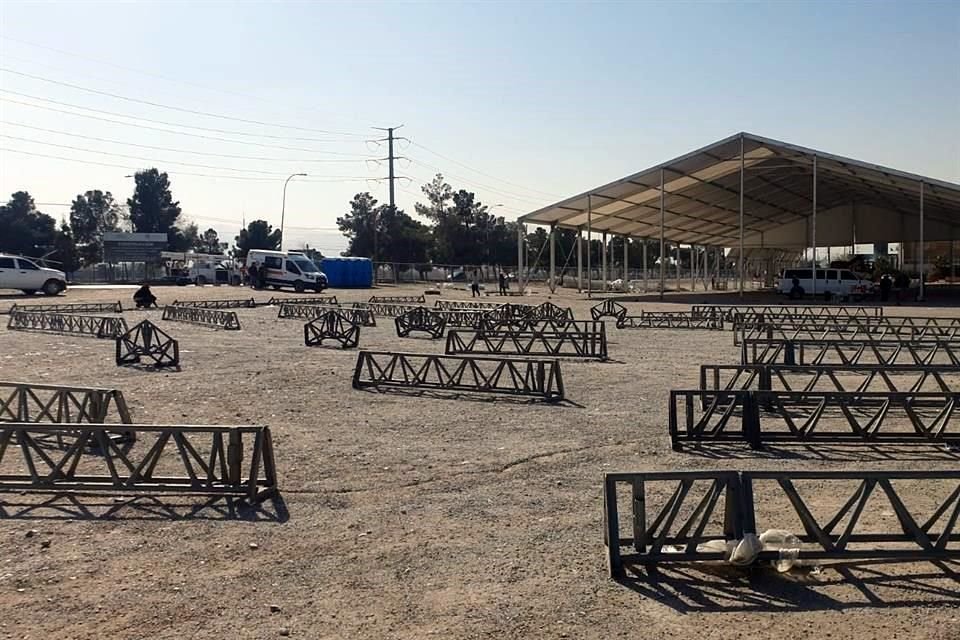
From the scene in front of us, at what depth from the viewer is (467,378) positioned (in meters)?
15.7

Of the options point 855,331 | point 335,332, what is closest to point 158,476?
point 335,332

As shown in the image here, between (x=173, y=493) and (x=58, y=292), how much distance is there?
134 feet

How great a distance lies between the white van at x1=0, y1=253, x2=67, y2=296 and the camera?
42.1 metres

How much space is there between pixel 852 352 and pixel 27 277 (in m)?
38.1

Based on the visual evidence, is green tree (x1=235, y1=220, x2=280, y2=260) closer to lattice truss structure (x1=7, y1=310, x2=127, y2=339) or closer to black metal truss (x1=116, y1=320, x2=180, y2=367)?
lattice truss structure (x1=7, y1=310, x2=127, y2=339)

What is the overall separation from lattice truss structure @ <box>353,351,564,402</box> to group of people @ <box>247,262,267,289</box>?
38.9 m

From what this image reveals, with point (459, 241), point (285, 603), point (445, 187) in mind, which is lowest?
point (285, 603)

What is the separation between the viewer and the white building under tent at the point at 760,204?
137 feet

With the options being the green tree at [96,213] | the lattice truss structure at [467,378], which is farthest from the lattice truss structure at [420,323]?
the green tree at [96,213]

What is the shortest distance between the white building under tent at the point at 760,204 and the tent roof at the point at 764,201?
0.07m

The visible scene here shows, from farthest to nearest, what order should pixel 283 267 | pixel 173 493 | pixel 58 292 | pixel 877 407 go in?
pixel 283 267 → pixel 58 292 → pixel 877 407 → pixel 173 493

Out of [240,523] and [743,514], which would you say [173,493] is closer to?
[240,523]

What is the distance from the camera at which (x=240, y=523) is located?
23.6ft

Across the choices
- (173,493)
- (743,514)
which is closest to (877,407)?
(743,514)
